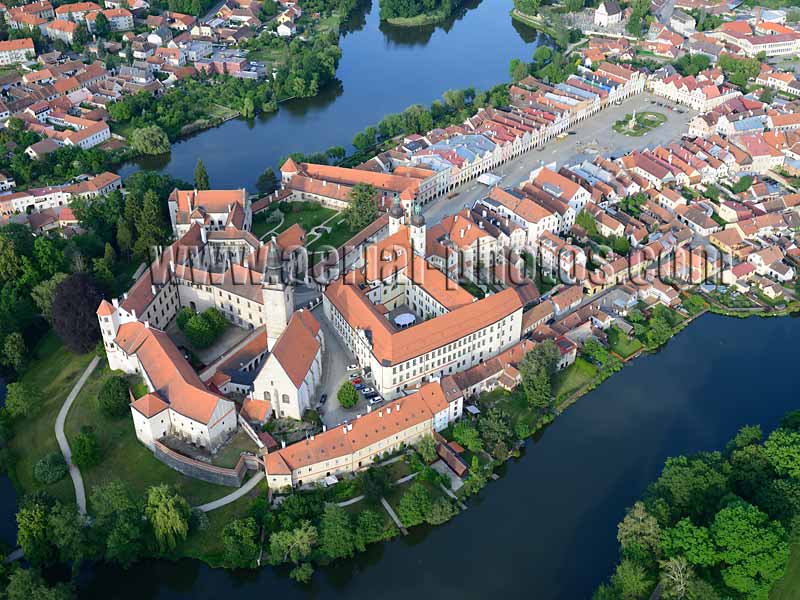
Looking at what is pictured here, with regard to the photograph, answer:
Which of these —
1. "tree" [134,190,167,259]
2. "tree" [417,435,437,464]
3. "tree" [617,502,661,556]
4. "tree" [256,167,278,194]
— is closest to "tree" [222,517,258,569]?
"tree" [417,435,437,464]

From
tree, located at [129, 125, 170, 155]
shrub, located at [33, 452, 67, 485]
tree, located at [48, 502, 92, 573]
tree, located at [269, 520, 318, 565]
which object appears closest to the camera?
tree, located at [48, 502, 92, 573]

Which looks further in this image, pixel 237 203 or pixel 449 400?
pixel 237 203

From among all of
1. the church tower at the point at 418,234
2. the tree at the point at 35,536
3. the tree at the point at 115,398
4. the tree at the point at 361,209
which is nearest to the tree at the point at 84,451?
the tree at the point at 115,398

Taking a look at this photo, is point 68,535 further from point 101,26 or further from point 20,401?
point 101,26

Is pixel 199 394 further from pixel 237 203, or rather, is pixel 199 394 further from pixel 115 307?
pixel 237 203

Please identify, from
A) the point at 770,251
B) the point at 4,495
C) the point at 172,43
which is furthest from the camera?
the point at 172,43

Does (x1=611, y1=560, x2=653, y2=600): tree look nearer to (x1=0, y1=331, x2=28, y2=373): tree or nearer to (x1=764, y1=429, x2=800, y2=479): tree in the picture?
(x1=764, y1=429, x2=800, y2=479): tree

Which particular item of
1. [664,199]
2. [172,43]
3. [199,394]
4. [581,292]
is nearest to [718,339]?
[581,292]
